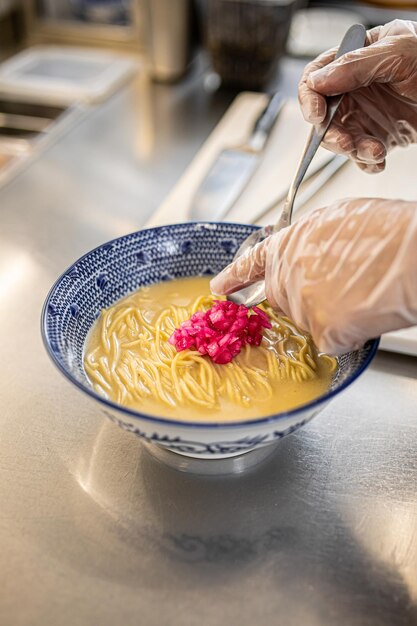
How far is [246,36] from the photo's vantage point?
221 cm

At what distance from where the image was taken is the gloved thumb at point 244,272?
3.40 feet

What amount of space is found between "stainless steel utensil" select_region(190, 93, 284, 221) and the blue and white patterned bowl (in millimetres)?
312

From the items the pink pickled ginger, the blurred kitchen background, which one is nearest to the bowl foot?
the pink pickled ginger

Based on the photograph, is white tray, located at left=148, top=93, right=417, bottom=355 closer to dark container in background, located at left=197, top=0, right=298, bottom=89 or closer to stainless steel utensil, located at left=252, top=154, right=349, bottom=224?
stainless steel utensil, located at left=252, top=154, right=349, bottom=224

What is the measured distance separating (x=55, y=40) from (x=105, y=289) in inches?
73.6

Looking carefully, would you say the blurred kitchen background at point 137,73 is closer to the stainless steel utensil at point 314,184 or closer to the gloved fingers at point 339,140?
the stainless steel utensil at point 314,184

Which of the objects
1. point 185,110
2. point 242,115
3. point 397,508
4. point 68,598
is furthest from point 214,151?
point 68,598

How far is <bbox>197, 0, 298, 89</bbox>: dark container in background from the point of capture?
7.02 feet

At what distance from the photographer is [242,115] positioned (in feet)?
6.95

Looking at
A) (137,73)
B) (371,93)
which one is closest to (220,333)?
(371,93)

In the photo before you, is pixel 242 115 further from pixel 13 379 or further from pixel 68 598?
pixel 68 598

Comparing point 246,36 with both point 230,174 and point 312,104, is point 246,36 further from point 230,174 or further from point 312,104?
point 312,104

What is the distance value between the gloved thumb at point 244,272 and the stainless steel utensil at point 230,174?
1.62ft

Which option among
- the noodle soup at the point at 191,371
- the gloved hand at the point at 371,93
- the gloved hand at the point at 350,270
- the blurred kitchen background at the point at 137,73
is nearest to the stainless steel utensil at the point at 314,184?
the gloved hand at the point at 371,93
